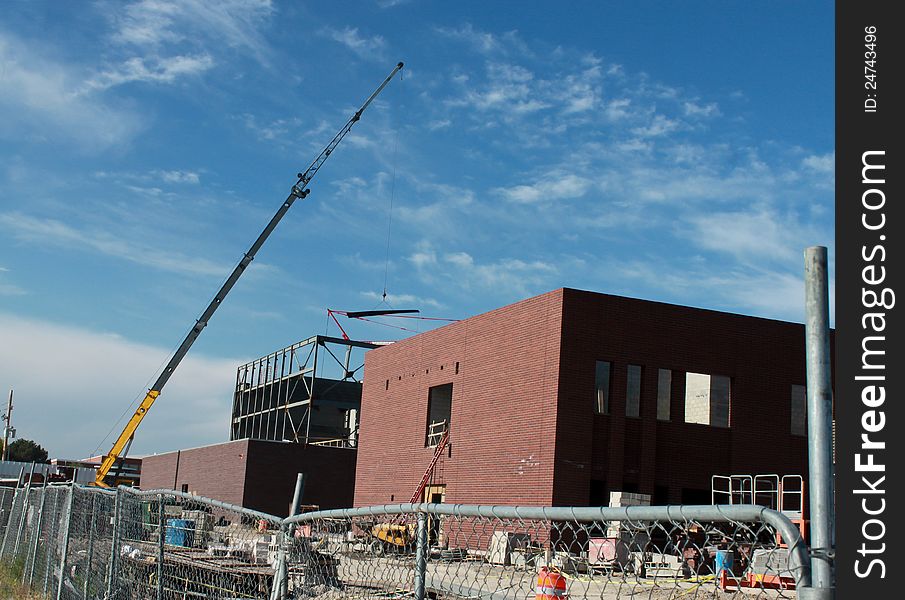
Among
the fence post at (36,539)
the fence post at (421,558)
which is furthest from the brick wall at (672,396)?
→ the fence post at (421,558)

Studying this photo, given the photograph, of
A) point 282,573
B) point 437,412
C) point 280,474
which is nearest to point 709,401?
point 437,412

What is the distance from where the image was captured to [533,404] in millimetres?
32031

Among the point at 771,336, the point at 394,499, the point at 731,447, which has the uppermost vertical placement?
the point at 771,336

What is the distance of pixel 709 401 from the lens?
112 ft

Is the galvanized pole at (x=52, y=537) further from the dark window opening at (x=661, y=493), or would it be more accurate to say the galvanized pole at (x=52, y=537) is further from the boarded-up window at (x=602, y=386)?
the dark window opening at (x=661, y=493)

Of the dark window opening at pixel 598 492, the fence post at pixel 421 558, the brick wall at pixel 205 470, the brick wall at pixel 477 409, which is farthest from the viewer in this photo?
the brick wall at pixel 205 470

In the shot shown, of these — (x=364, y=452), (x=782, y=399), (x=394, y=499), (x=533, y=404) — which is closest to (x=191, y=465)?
(x=364, y=452)

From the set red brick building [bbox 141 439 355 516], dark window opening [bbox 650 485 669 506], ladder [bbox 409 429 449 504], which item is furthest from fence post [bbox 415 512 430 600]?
red brick building [bbox 141 439 355 516]

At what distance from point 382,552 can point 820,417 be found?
4.57 m

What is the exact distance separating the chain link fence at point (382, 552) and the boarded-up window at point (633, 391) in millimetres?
18979

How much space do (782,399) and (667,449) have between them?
4.94 meters

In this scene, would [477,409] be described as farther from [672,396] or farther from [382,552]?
[382,552]

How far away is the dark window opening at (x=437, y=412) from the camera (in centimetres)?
3850
